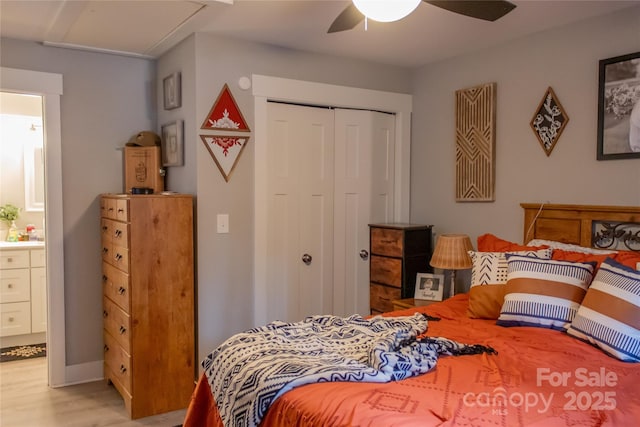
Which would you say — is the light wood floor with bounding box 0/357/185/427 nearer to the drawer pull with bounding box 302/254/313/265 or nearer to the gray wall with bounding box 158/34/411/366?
the gray wall with bounding box 158/34/411/366

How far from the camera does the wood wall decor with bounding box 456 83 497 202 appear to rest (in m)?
3.23

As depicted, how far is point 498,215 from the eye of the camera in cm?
323

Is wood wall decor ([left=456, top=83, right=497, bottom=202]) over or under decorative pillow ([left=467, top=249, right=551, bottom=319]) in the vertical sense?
over

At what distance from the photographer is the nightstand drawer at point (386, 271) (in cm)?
348

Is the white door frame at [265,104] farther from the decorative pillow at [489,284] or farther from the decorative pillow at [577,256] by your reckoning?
the decorative pillow at [577,256]

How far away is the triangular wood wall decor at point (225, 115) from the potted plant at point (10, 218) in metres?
2.74

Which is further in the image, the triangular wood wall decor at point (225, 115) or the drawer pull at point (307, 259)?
the drawer pull at point (307, 259)

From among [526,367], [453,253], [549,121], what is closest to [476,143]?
[549,121]

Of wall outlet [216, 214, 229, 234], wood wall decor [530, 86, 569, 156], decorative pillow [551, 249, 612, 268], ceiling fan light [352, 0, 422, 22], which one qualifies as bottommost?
decorative pillow [551, 249, 612, 268]

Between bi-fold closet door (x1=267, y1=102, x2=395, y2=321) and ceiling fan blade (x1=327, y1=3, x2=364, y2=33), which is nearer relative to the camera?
ceiling fan blade (x1=327, y1=3, x2=364, y2=33)

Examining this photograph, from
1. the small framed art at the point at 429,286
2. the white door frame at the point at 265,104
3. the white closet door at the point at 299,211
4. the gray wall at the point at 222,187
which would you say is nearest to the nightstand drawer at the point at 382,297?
the small framed art at the point at 429,286

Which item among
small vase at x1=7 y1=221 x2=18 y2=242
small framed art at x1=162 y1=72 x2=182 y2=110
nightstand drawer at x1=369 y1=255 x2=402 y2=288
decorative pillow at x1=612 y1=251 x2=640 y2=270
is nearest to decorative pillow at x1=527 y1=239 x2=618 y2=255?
decorative pillow at x1=612 y1=251 x2=640 y2=270

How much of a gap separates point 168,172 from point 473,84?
2206mm

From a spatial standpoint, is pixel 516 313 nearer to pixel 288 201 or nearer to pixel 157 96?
pixel 288 201
